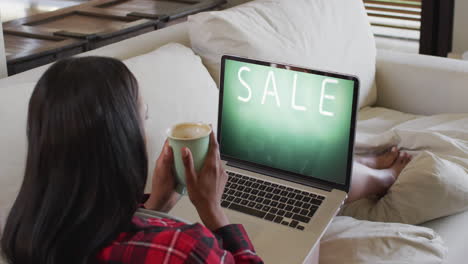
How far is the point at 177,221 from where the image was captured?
1.04 meters

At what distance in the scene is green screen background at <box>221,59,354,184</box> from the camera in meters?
1.36

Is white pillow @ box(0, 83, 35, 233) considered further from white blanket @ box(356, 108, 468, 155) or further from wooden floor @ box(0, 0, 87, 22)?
white blanket @ box(356, 108, 468, 155)

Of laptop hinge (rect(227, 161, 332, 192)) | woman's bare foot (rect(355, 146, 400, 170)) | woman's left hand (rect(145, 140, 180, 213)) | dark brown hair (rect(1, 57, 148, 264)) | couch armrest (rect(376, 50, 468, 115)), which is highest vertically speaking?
dark brown hair (rect(1, 57, 148, 264))

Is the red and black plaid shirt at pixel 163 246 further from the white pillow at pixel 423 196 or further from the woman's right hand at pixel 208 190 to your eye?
the white pillow at pixel 423 196

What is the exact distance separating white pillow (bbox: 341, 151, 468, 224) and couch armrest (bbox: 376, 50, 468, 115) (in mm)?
676

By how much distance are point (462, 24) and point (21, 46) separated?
2082mm

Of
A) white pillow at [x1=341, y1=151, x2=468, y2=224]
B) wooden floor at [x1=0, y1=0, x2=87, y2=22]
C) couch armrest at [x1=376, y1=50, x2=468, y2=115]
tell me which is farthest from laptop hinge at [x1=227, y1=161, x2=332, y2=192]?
couch armrest at [x1=376, y1=50, x2=468, y2=115]

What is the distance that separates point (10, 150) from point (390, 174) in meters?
1.01

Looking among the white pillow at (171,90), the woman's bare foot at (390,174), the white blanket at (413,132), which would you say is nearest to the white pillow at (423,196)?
the woman's bare foot at (390,174)

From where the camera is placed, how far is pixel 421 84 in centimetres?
232

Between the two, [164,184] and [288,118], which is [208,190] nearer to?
[164,184]

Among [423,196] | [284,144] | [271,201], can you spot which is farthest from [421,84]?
[271,201]

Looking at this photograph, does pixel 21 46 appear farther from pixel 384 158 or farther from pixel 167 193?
pixel 384 158

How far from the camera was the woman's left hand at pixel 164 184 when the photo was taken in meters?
1.10
